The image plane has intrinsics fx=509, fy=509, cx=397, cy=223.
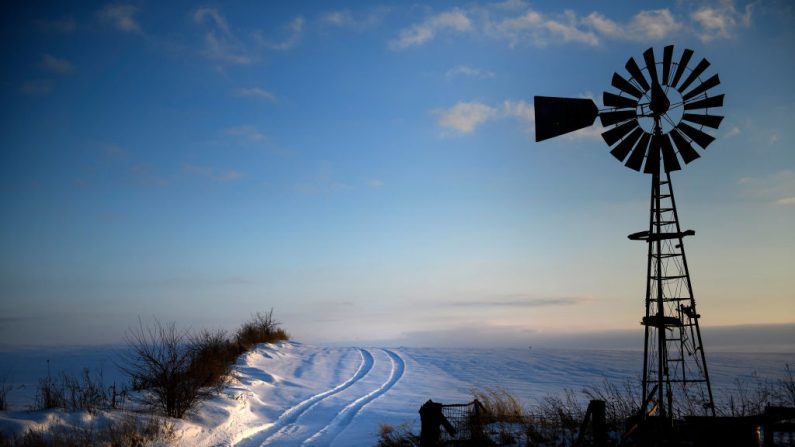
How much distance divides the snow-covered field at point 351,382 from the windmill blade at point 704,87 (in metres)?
7.11

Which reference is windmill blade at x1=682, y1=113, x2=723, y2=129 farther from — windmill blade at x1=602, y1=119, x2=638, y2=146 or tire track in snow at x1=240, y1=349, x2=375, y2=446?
tire track in snow at x1=240, y1=349, x2=375, y2=446

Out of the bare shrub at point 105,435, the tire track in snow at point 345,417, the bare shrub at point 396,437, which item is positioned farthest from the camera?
the tire track in snow at point 345,417

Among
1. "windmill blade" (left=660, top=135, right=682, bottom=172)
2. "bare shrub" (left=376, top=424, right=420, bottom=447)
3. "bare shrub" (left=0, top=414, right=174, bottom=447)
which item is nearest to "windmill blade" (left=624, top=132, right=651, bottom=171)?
"windmill blade" (left=660, top=135, right=682, bottom=172)

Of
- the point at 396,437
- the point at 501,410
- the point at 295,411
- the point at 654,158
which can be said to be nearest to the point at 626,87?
the point at 654,158

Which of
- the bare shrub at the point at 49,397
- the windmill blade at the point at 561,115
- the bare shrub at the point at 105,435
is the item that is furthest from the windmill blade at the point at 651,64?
the bare shrub at the point at 49,397

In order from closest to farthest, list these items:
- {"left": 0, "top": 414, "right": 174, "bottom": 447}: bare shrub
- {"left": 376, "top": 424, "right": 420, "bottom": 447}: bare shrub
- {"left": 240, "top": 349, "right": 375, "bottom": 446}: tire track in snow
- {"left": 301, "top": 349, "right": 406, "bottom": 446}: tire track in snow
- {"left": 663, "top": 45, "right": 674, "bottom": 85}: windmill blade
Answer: {"left": 0, "top": 414, "right": 174, "bottom": 447}: bare shrub → {"left": 663, "top": 45, "right": 674, "bottom": 85}: windmill blade → {"left": 376, "top": 424, "right": 420, "bottom": 447}: bare shrub → {"left": 301, "top": 349, "right": 406, "bottom": 446}: tire track in snow → {"left": 240, "top": 349, "right": 375, "bottom": 446}: tire track in snow

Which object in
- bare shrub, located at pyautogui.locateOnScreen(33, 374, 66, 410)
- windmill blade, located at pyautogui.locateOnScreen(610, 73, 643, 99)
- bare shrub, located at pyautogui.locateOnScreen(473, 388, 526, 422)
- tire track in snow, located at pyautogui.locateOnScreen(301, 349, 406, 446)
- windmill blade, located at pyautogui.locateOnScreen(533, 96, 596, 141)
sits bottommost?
tire track in snow, located at pyautogui.locateOnScreen(301, 349, 406, 446)

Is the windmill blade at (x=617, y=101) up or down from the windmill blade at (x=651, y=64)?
down

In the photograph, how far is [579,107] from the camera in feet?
28.7

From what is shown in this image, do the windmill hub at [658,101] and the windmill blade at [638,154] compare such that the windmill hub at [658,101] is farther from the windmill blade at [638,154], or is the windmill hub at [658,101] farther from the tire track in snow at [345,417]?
the tire track in snow at [345,417]

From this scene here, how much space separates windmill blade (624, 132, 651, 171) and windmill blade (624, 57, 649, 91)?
82 cm

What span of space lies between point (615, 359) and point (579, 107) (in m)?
17.6

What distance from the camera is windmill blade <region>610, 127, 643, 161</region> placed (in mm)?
8641

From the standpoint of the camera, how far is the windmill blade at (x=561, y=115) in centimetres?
873
